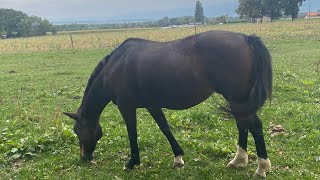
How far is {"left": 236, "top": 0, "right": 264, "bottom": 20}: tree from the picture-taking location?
87500 millimetres

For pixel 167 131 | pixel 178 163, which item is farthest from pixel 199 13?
pixel 178 163

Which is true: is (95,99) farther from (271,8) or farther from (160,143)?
(271,8)

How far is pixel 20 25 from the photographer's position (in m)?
90.2

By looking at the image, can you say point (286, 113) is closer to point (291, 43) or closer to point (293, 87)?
point (293, 87)

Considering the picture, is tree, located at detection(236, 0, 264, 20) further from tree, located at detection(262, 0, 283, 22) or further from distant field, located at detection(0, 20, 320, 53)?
distant field, located at detection(0, 20, 320, 53)

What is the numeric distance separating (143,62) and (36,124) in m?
5.01

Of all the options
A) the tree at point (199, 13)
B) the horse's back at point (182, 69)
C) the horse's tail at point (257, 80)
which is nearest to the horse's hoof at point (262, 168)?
the horse's tail at point (257, 80)

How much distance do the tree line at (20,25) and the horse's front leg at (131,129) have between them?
89.3 metres

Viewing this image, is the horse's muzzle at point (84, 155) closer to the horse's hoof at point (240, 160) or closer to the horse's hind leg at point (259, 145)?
the horse's hoof at point (240, 160)

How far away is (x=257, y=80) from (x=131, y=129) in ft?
8.08

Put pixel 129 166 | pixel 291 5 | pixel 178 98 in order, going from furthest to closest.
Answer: pixel 291 5 → pixel 129 166 → pixel 178 98

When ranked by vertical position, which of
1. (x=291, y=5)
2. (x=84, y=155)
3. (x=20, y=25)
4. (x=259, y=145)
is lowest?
(x=84, y=155)

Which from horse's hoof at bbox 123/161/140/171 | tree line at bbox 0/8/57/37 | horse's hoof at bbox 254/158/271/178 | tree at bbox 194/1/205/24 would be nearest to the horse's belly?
horse's hoof at bbox 123/161/140/171

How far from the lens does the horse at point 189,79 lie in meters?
5.97
